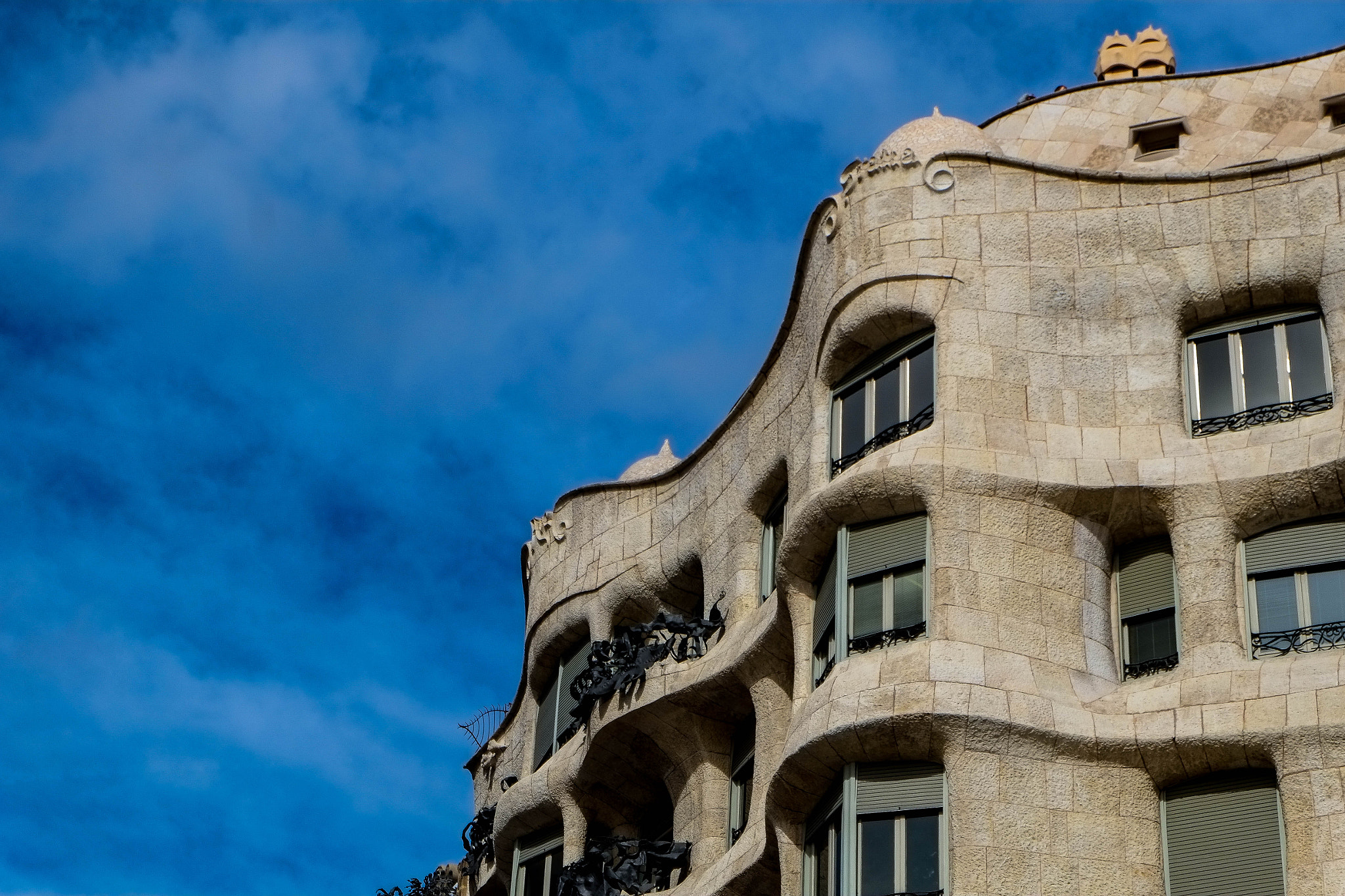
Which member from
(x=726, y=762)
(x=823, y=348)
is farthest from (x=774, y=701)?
(x=823, y=348)

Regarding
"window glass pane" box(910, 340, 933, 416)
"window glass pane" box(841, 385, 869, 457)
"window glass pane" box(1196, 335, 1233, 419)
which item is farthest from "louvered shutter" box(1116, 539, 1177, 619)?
"window glass pane" box(841, 385, 869, 457)

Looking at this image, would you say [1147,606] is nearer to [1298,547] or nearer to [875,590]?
[1298,547]

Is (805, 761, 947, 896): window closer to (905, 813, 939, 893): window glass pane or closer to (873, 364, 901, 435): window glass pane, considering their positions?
(905, 813, 939, 893): window glass pane

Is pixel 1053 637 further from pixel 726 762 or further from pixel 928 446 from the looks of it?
pixel 726 762

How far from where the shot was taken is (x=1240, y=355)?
29.4 meters

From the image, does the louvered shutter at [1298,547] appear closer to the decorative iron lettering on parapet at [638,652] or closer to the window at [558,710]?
the decorative iron lettering on parapet at [638,652]

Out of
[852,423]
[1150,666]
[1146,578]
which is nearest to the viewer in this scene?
[1150,666]

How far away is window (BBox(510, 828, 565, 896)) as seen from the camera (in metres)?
36.6

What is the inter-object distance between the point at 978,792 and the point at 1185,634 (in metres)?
3.28

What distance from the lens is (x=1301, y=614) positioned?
27.2 metres

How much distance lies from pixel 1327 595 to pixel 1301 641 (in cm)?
69

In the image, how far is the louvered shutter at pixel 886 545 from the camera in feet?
93.2

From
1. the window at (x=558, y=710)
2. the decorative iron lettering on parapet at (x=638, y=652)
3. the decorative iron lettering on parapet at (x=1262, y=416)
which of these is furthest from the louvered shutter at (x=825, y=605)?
the window at (x=558, y=710)

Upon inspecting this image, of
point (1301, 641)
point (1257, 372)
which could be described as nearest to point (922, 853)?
point (1301, 641)
